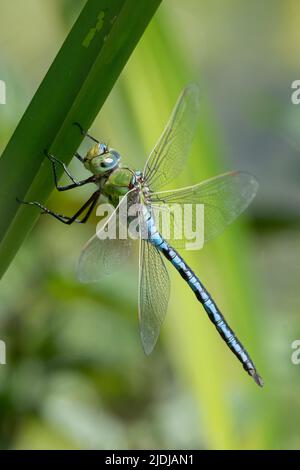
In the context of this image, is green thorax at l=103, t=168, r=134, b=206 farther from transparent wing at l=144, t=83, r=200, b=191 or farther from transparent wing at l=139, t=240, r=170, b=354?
transparent wing at l=139, t=240, r=170, b=354

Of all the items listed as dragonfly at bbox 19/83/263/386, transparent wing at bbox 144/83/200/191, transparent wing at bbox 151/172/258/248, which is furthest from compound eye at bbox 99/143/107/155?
transparent wing at bbox 151/172/258/248

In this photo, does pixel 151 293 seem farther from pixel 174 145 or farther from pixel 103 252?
pixel 174 145

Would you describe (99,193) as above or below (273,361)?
above

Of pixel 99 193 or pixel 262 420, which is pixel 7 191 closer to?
pixel 99 193

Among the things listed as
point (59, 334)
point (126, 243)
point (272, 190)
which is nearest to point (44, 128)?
point (126, 243)

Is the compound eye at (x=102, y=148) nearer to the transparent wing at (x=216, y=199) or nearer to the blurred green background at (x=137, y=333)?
the blurred green background at (x=137, y=333)

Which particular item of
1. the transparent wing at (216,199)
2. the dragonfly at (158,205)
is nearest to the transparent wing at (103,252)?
the dragonfly at (158,205)

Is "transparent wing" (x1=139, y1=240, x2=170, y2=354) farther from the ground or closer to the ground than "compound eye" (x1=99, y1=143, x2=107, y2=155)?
closer to the ground
